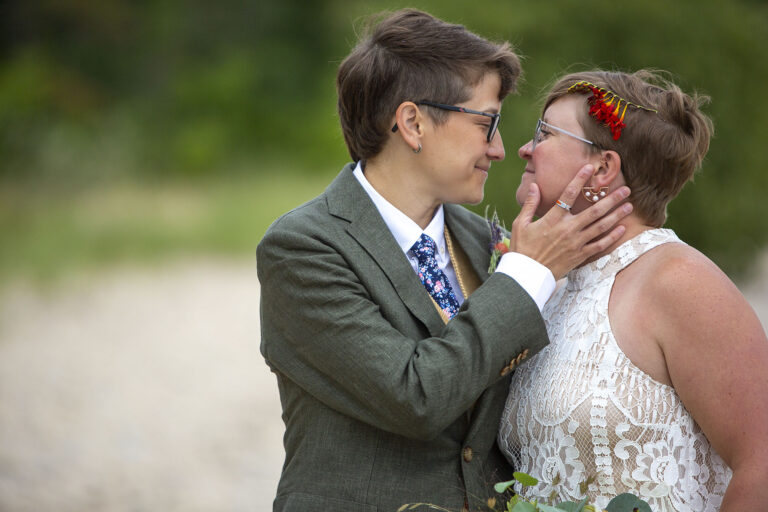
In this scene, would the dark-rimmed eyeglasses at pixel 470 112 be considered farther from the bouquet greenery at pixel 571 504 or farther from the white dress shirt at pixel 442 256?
the bouquet greenery at pixel 571 504

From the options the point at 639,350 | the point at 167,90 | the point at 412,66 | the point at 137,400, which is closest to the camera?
the point at 639,350

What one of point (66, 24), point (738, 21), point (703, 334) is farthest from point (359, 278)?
point (66, 24)

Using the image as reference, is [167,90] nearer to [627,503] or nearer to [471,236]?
[471,236]

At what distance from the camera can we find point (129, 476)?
7336mm

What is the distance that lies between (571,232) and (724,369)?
59cm

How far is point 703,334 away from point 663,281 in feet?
0.62

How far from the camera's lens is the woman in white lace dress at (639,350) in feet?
7.68

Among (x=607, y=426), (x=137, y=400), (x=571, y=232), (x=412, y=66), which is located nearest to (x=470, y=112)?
(x=412, y=66)

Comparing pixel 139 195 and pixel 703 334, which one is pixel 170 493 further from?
pixel 139 195

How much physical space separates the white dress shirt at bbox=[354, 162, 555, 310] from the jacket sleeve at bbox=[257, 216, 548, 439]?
0.05 metres

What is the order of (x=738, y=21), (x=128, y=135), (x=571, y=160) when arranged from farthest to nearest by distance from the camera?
(x=128, y=135), (x=738, y=21), (x=571, y=160)

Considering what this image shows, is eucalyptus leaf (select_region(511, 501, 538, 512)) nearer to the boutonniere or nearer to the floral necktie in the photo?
the floral necktie

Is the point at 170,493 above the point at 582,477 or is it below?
above

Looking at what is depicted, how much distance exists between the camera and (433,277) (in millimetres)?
2838
